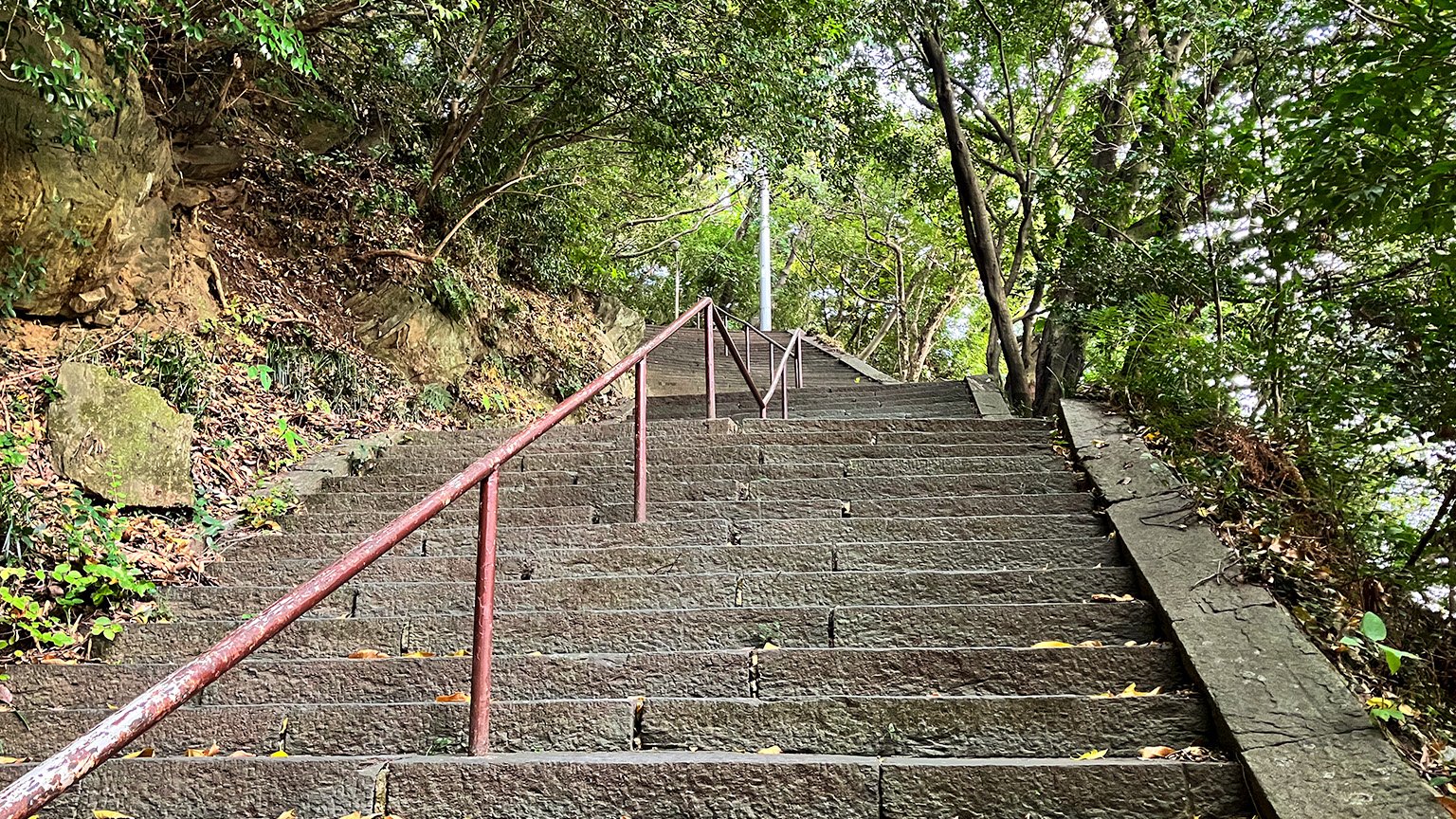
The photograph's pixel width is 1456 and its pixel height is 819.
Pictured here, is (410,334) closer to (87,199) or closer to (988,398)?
(87,199)

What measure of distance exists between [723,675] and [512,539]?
1550 mm

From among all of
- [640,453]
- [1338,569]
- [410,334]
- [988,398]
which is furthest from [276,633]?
[988,398]

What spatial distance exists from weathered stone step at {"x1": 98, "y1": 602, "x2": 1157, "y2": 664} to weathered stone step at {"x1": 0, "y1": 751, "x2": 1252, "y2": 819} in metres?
0.68

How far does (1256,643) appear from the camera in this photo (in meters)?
2.50

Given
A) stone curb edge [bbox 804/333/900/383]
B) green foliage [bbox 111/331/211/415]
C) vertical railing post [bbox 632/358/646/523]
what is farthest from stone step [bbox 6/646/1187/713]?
stone curb edge [bbox 804/333/900/383]

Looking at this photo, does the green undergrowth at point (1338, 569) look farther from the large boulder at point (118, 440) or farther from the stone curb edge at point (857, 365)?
the stone curb edge at point (857, 365)

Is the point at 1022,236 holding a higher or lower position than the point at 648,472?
higher

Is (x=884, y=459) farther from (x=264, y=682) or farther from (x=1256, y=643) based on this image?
(x=264, y=682)

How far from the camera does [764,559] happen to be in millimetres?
3482

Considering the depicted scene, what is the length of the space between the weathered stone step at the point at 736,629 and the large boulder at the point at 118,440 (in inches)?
64.3

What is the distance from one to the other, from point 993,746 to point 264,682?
2288mm

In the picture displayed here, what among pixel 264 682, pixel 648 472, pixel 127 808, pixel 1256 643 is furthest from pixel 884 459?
pixel 127 808

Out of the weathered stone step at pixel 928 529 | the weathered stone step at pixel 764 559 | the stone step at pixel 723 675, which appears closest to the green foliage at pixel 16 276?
the weathered stone step at pixel 764 559

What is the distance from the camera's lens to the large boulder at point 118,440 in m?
4.13
